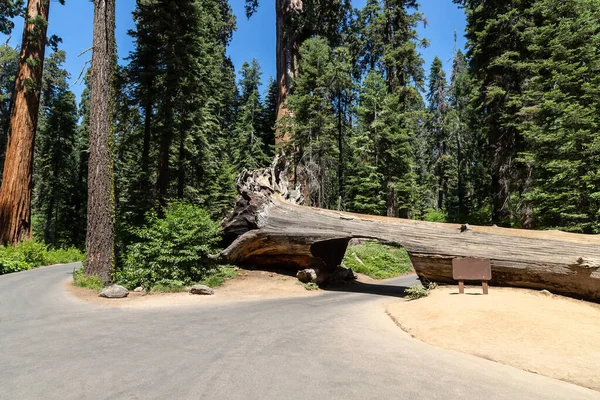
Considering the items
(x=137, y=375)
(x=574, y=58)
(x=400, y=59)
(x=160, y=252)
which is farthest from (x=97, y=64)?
(x=400, y=59)

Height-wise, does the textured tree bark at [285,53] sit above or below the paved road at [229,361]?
above

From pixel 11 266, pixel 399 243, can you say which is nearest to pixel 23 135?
pixel 11 266

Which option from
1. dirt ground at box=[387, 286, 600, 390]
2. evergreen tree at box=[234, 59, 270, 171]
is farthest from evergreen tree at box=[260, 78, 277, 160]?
dirt ground at box=[387, 286, 600, 390]

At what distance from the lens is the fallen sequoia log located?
790 centimetres

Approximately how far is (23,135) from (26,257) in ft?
19.3

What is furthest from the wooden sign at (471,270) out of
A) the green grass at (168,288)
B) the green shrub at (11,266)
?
the green shrub at (11,266)

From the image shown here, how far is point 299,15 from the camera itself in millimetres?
22297

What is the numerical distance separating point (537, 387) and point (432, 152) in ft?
158

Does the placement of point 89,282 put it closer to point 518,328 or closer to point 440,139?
point 518,328

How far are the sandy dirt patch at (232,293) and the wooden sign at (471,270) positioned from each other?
470 cm

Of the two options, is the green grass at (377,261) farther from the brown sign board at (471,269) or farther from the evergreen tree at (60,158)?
the evergreen tree at (60,158)

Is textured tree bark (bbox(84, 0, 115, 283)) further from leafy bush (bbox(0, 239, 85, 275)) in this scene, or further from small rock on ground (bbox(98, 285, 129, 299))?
leafy bush (bbox(0, 239, 85, 275))

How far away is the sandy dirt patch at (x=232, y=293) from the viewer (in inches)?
303

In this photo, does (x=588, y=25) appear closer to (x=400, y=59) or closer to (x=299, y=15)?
(x=400, y=59)
